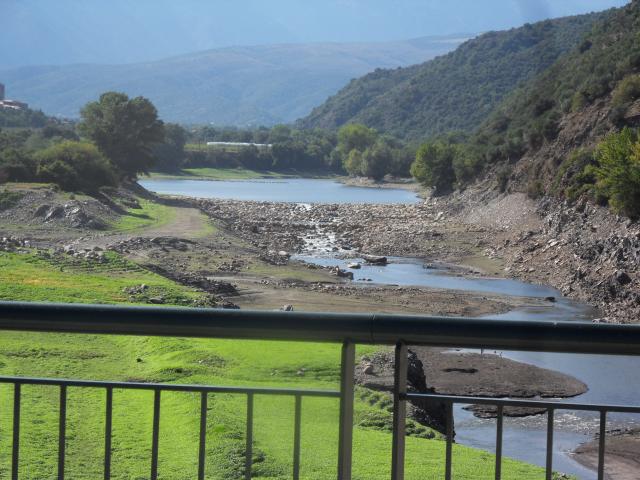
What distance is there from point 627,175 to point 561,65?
126 ft

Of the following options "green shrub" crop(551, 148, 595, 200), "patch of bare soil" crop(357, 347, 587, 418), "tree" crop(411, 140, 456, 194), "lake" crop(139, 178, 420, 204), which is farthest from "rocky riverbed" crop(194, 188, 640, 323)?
"lake" crop(139, 178, 420, 204)

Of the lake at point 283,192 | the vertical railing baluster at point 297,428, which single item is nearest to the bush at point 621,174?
the vertical railing baluster at point 297,428

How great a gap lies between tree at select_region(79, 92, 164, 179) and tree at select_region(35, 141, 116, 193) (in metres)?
11.4

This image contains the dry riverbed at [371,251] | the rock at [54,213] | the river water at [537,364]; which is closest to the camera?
the river water at [537,364]

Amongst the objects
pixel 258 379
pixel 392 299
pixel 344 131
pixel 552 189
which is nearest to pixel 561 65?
pixel 552 189

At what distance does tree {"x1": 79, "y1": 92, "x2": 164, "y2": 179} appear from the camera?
79625 millimetres

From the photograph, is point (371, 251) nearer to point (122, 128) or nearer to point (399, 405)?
point (122, 128)

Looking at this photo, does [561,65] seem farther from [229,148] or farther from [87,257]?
[229,148]

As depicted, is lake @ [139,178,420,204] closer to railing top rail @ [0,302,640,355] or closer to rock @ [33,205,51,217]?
rock @ [33,205,51,217]

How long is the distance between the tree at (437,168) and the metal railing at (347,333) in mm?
78277

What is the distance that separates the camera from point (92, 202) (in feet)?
181

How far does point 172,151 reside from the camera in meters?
141

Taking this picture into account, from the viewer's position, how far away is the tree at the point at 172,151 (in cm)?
13771

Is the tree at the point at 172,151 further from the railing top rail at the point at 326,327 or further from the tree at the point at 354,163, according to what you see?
the railing top rail at the point at 326,327
